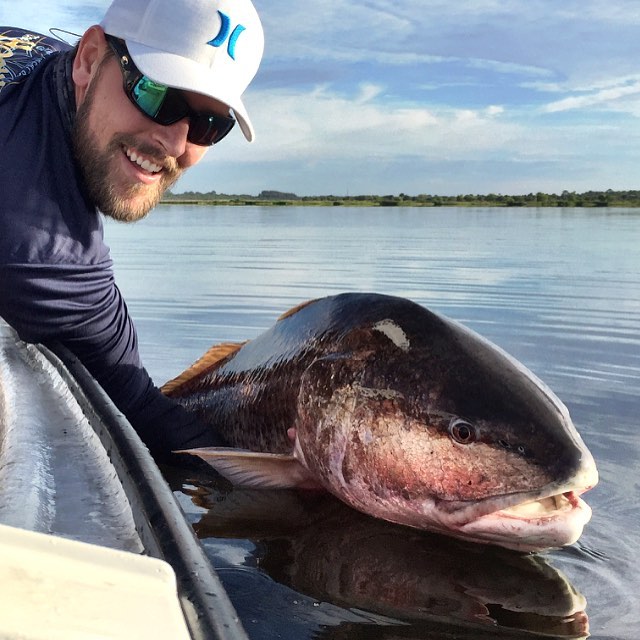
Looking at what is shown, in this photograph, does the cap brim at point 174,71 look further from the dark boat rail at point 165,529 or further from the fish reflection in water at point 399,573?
the fish reflection in water at point 399,573

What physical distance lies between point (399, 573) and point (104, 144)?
236 centimetres

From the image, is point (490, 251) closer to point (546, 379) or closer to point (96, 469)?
point (546, 379)

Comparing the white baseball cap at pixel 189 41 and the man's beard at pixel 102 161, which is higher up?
the white baseball cap at pixel 189 41

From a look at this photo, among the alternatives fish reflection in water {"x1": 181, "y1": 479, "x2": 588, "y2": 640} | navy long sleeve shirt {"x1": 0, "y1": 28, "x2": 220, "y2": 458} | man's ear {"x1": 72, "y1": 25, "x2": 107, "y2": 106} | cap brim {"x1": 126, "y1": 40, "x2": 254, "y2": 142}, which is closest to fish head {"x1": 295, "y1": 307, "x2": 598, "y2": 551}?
fish reflection in water {"x1": 181, "y1": 479, "x2": 588, "y2": 640}

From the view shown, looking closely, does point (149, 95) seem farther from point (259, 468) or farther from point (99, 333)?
point (259, 468)

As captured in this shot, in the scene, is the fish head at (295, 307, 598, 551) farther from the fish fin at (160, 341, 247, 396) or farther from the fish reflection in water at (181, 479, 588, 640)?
the fish fin at (160, 341, 247, 396)

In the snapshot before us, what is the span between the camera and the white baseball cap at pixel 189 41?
355 cm

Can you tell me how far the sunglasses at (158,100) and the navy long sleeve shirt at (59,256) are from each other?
1.21 ft

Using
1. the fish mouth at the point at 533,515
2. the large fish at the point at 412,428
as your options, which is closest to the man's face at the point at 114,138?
the large fish at the point at 412,428

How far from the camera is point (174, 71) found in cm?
354

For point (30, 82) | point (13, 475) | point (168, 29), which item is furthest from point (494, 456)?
point (30, 82)

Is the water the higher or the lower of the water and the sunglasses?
the lower

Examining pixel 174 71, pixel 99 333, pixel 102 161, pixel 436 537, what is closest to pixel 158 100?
pixel 174 71

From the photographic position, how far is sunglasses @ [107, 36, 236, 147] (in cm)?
362
